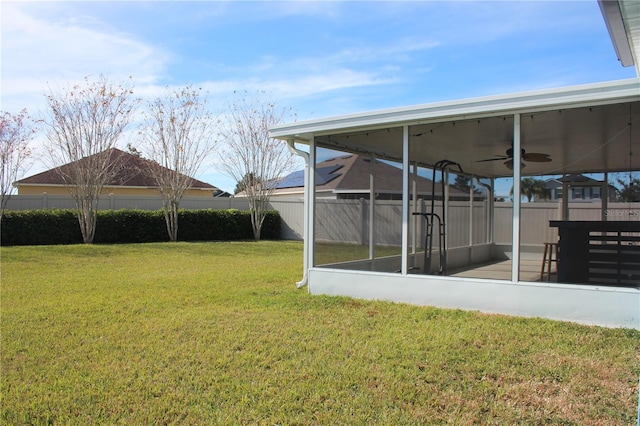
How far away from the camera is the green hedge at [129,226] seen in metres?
12.7

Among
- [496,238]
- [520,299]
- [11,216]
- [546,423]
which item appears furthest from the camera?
[11,216]

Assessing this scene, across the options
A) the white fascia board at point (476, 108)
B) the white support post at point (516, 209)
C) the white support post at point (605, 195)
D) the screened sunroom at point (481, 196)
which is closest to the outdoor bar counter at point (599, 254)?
the screened sunroom at point (481, 196)

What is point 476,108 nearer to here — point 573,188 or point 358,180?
point 358,180

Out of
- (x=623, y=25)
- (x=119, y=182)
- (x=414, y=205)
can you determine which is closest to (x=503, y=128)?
(x=623, y=25)

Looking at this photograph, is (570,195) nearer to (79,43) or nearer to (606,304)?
(606,304)

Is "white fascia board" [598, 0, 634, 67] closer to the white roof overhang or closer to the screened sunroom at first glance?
the white roof overhang

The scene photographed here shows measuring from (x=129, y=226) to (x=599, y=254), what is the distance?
12.8 m

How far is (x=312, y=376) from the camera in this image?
3482mm

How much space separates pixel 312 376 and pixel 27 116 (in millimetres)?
13198

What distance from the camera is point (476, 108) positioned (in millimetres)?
5066

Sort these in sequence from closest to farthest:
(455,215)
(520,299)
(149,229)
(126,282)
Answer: (520,299) < (126,282) < (455,215) < (149,229)

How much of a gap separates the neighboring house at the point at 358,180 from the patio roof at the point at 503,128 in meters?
0.29

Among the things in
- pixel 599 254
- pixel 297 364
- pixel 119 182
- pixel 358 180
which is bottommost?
pixel 297 364

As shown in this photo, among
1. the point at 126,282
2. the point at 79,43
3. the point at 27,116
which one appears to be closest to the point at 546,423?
the point at 126,282
